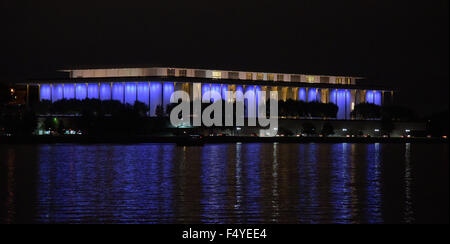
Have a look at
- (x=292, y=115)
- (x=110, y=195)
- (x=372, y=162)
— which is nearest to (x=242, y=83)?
(x=292, y=115)

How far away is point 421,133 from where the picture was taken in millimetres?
94875

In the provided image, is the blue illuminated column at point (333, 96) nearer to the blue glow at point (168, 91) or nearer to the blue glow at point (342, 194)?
the blue glow at point (168, 91)

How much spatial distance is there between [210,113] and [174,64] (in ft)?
34.4

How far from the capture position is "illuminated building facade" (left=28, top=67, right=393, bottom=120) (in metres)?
90.5

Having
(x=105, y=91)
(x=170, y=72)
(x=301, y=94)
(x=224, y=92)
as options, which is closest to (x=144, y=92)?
(x=170, y=72)

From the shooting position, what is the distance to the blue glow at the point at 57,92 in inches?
3760

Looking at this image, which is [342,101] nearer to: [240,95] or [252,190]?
[240,95]

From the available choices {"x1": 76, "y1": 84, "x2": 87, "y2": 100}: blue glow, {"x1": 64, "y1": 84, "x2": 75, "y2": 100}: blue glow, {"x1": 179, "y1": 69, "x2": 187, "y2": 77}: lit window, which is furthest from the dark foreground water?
{"x1": 64, "y1": 84, "x2": 75, "y2": 100}: blue glow

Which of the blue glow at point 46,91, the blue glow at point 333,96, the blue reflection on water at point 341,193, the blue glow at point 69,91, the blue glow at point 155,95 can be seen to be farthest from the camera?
the blue glow at point 333,96

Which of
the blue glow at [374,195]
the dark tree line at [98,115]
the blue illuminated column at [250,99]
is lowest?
the blue glow at [374,195]

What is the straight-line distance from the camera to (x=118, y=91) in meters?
91.9

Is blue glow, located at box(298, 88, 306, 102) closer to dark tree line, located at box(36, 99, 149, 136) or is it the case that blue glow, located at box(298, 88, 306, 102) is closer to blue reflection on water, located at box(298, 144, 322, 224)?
dark tree line, located at box(36, 99, 149, 136)

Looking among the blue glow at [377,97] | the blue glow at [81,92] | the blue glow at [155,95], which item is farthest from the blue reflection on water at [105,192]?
Answer: the blue glow at [377,97]

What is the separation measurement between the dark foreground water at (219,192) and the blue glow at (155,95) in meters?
50.4
